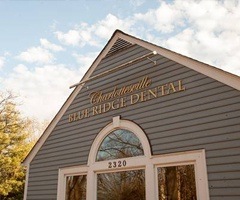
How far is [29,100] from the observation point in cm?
2203

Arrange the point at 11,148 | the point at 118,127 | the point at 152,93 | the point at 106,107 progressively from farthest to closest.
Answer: the point at 11,148
the point at 106,107
the point at 118,127
the point at 152,93

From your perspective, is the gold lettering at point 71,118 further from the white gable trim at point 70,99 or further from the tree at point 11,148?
the tree at point 11,148

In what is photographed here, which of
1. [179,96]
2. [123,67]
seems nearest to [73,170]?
[123,67]

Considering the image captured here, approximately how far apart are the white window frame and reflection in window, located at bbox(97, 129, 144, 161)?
0.38ft

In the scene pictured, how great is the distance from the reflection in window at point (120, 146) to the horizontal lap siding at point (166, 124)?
0.40m

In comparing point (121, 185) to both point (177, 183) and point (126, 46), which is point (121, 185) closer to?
point (177, 183)

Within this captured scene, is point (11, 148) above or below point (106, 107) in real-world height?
above

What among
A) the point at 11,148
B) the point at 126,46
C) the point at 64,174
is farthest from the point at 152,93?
the point at 11,148

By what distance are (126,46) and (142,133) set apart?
107 inches

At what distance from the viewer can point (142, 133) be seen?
21.7 ft

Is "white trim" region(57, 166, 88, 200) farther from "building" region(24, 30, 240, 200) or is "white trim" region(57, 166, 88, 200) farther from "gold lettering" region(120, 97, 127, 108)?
"gold lettering" region(120, 97, 127, 108)

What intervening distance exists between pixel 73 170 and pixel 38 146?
2.14 meters

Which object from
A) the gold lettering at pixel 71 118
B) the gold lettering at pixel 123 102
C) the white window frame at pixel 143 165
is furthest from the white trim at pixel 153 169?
the gold lettering at pixel 71 118

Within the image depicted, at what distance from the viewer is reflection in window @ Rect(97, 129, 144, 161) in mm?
6793
